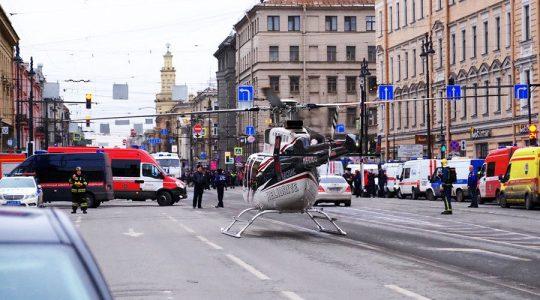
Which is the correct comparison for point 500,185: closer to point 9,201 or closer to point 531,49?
point 531,49

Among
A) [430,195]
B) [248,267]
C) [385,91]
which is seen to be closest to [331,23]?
[430,195]

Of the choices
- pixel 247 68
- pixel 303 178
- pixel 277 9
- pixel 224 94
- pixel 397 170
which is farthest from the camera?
pixel 224 94

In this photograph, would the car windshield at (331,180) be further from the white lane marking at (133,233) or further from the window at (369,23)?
the window at (369,23)

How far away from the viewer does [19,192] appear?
127 feet

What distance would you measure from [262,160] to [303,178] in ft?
5.70

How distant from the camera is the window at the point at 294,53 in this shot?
115188mm

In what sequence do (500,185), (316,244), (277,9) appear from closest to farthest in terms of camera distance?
(316,244)
(500,185)
(277,9)

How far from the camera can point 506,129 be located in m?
61.1

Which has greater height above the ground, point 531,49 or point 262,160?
point 531,49

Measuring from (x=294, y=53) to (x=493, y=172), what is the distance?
230 ft

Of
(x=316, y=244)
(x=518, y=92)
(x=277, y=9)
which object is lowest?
(x=316, y=244)

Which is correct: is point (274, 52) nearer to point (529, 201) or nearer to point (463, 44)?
point (463, 44)

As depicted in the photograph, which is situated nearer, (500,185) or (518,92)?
(500,185)

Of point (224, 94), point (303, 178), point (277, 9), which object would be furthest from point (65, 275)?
point (224, 94)
